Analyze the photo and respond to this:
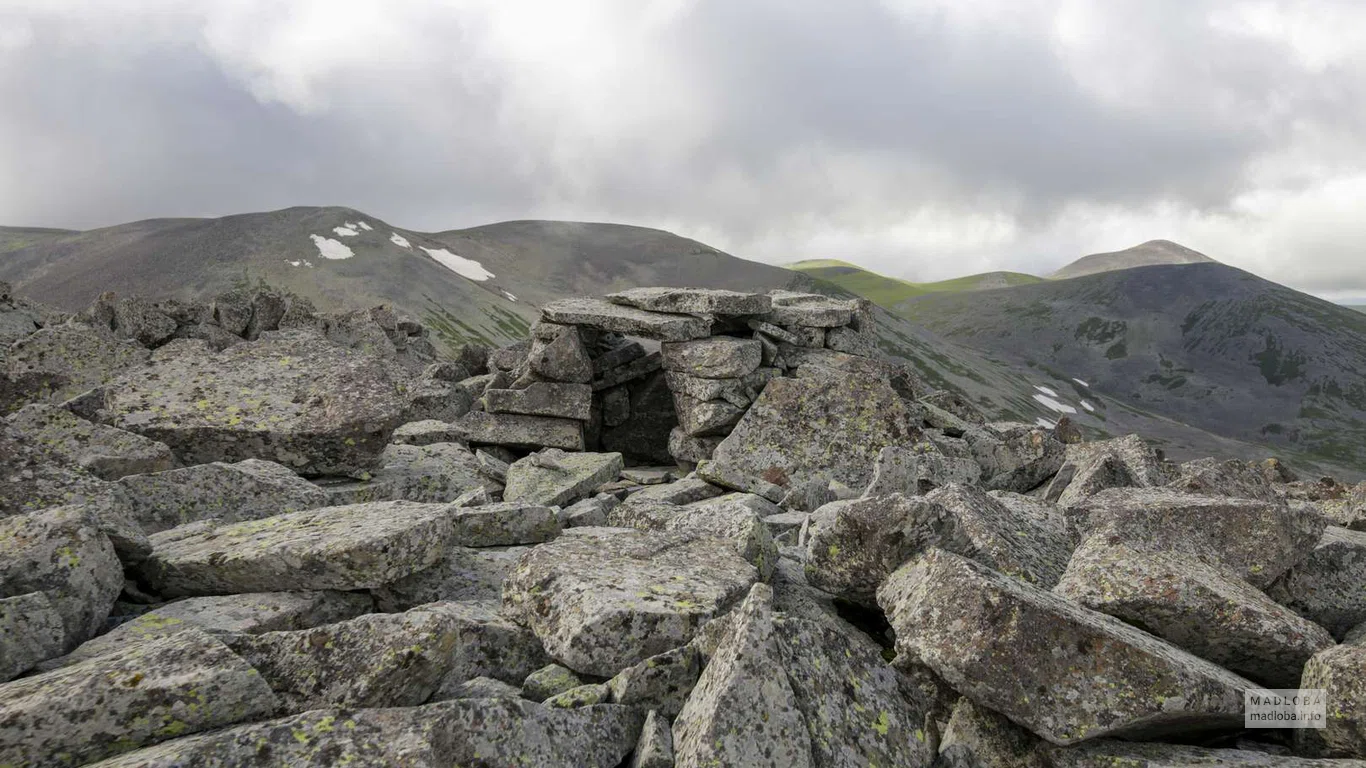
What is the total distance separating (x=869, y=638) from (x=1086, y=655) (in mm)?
2600

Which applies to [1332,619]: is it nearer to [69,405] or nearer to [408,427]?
[408,427]

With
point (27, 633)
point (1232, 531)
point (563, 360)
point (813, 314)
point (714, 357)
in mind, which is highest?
point (813, 314)

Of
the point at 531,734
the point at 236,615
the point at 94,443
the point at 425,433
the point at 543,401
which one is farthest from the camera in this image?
the point at 543,401

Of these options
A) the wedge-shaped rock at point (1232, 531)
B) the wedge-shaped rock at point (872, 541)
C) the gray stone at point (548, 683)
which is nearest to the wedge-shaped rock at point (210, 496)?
the gray stone at point (548, 683)

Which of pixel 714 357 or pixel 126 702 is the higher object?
pixel 714 357

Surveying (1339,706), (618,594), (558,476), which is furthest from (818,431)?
(1339,706)

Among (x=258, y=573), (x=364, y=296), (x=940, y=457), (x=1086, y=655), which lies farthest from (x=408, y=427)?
(x=364, y=296)

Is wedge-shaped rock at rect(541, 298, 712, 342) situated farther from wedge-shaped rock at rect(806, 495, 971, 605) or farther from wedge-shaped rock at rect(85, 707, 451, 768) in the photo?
wedge-shaped rock at rect(85, 707, 451, 768)

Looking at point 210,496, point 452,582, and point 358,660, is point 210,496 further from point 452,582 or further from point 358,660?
point 358,660

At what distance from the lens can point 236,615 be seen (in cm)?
771

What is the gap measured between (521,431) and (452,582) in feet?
37.0

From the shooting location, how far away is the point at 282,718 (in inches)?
229

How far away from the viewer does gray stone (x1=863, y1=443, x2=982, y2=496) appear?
14.6m

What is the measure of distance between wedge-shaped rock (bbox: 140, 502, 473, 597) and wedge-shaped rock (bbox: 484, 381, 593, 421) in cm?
1127
